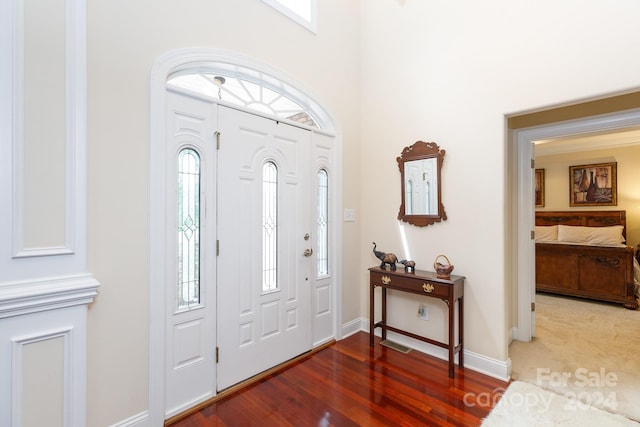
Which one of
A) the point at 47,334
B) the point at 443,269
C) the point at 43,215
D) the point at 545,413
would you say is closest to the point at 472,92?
the point at 443,269

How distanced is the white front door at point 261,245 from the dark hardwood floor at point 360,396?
0.22 m

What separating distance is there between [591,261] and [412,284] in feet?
11.6

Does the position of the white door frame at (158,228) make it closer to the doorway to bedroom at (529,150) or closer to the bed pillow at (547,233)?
the doorway to bedroom at (529,150)

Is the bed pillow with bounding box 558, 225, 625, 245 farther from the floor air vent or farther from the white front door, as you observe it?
the white front door

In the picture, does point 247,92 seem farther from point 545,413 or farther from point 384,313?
point 545,413

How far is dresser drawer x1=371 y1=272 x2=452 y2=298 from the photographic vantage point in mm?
2508

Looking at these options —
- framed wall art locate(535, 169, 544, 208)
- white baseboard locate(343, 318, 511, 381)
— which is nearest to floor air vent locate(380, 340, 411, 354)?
white baseboard locate(343, 318, 511, 381)

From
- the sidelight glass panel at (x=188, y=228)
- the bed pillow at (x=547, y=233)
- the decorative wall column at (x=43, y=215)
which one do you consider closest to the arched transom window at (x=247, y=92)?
the sidelight glass panel at (x=188, y=228)

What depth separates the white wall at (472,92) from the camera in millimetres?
2107

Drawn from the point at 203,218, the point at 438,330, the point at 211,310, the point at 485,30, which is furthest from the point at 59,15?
the point at 438,330

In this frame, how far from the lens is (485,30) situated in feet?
8.32

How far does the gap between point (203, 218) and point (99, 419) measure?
1.30m

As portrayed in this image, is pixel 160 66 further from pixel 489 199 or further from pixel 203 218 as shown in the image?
pixel 489 199

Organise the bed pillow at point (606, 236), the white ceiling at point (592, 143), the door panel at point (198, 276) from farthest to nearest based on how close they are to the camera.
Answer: the white ceiling at point (592, 143) → the bed pillow at point (606, 236) → the door panel at point (198, 276)
